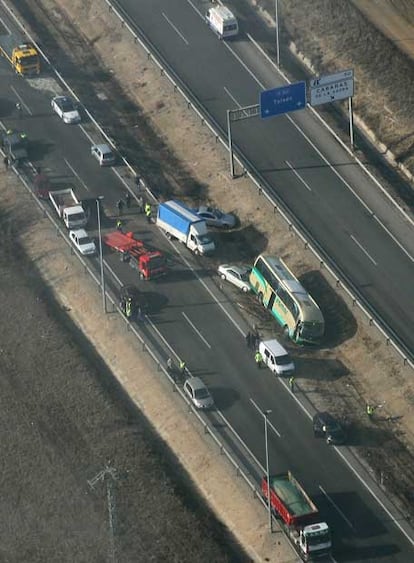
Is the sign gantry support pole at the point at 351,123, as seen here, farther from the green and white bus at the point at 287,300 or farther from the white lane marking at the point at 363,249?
the green and white bus at the point at 287,300

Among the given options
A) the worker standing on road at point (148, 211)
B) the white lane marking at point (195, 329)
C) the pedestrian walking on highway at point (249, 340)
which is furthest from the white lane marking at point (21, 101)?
the pedestrian walking on highway at point (249, 340)

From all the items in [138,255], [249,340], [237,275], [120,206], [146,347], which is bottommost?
[249,340]

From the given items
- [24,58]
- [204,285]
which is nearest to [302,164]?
[204,285]

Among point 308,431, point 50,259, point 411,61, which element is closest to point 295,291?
point 308,431

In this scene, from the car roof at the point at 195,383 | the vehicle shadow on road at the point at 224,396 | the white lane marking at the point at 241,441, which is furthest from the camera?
the vehicle shadow on road at the point at 224,396

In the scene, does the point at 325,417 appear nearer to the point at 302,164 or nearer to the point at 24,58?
the point at 302,164

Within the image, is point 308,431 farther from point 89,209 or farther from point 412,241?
point 89,209

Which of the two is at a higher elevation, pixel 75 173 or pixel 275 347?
pixel 75 173
